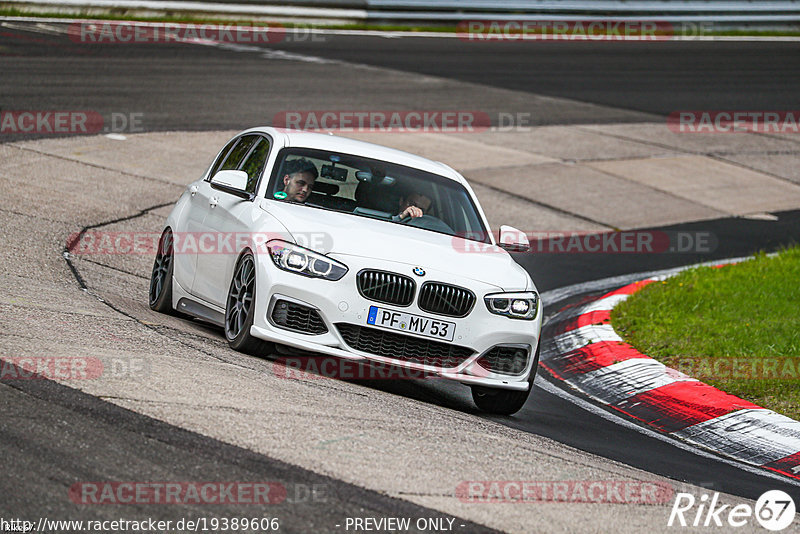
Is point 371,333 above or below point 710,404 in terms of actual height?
above

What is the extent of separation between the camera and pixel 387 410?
6.73m

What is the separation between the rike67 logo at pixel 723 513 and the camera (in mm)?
5555

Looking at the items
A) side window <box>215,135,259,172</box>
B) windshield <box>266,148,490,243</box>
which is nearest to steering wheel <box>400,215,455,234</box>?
windshield <box>266,148,490,243</box>

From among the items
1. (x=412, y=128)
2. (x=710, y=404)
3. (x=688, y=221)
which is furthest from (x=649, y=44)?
(x=710, y=404)

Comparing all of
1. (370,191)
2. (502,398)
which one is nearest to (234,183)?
(370,191)

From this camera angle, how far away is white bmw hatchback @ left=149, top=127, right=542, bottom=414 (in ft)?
24.3

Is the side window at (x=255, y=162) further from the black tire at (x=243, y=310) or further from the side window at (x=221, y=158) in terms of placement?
the black tire at (x=243, y=310)

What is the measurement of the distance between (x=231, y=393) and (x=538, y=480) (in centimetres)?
165

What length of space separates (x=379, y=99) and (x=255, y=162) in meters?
13.1

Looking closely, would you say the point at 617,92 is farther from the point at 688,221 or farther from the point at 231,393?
the point at 231,393

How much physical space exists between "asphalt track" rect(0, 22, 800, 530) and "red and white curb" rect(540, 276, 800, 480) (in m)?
0.40

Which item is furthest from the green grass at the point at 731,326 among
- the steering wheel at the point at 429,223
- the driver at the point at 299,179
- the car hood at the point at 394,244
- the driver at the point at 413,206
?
the driver at the point at 299,179

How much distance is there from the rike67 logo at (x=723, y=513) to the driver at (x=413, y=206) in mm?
3192

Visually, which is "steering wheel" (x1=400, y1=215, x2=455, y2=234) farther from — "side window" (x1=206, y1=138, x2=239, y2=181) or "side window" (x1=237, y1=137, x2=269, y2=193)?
"side window" (x1=206, y1=138, x2=239, y2=181)
